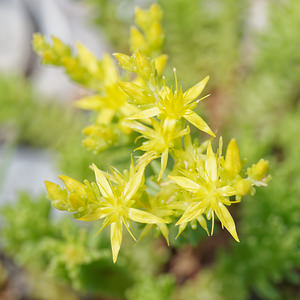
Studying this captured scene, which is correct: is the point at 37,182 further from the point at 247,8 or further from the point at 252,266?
the point at 247,8

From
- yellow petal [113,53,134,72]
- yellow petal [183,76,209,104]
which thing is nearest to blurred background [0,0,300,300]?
yellow petal [183,76,209,104]

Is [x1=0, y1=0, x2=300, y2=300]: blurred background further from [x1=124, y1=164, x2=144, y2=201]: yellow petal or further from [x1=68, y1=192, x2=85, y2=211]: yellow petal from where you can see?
[x1=68, y1=192, x2=85, y2=211]: yellow petal

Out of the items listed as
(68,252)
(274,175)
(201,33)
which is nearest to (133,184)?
(68,252)

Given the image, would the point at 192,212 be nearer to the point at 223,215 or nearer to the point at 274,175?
the point at 223,215

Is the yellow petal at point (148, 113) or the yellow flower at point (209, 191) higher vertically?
the yellow petal at point (148, 113)

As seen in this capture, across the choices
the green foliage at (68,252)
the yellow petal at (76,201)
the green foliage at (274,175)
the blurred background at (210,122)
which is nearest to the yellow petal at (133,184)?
the yellow petal at (76,201)

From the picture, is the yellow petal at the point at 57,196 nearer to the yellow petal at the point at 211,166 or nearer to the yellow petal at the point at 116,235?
the yellow petal at the point at 116,235

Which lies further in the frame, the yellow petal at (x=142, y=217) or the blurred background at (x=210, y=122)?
the blurred background at (x=210, y=122)
